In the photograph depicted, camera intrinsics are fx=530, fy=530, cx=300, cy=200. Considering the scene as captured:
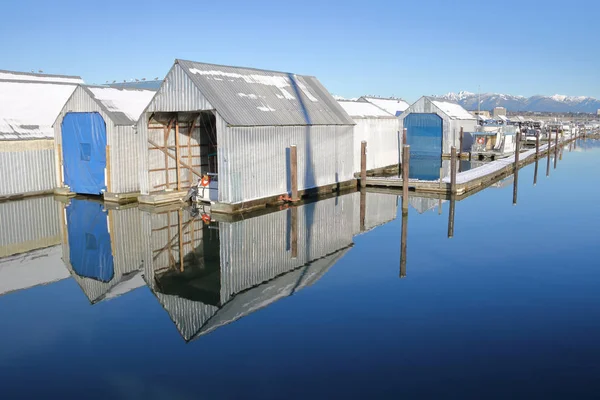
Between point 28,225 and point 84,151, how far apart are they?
20.9ft

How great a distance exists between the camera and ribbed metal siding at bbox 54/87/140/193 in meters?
23.3

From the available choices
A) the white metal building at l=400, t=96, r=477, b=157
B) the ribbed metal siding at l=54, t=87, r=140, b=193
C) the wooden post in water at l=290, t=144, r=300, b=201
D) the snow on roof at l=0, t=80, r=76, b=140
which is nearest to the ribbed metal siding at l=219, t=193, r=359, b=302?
the wooden post in water at l=290, t=144, r=300, b=201

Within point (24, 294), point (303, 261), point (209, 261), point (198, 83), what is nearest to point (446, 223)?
point (303, 261)

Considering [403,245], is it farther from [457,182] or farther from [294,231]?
[457,182]

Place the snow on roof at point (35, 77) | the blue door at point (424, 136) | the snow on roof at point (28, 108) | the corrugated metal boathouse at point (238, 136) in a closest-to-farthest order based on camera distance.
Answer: the corrugated metal boathouse at point (238, 136) → the snow on roof at point (28, 108) → the snow on roof at point (35, 77) → the blue door at point (424, 136)

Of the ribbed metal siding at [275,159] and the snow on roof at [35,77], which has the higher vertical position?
the snow on roof at [35,77]

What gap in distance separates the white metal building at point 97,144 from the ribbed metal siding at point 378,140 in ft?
42.7

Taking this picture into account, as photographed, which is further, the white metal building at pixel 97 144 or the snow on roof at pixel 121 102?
the snow on roof at pixel 121 102

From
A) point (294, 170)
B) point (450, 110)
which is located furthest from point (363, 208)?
point (450, 110)

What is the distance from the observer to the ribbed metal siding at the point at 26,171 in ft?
76.4

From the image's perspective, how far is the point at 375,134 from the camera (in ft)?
111

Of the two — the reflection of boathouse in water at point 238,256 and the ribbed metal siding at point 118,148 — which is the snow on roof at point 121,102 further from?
the reflection of boathouse in water at point 238,256

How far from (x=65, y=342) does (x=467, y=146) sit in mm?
46832

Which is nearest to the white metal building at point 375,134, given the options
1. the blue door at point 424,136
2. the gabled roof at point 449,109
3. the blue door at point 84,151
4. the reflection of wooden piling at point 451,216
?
the blue door at point 424,136
